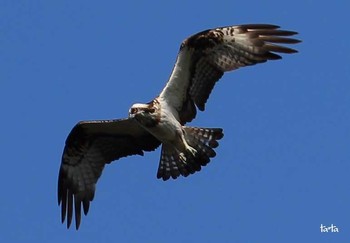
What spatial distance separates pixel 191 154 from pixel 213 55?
1646 millimetres

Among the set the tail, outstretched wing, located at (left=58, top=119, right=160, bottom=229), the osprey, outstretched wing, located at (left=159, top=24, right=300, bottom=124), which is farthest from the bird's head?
outstretched wing, located at (left=58, top=119, right=160, bottom=229)

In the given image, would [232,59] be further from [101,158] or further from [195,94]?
[101,158]

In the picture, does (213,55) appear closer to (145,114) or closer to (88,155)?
(145,114)

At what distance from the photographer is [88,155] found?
60.0ft

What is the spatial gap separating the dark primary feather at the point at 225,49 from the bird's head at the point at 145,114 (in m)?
0.80

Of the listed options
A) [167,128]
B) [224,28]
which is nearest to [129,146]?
[167,128]

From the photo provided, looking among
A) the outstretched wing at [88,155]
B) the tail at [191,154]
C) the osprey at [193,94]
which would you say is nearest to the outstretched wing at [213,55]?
the osprey at [193,94]

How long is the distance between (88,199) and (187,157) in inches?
87.0

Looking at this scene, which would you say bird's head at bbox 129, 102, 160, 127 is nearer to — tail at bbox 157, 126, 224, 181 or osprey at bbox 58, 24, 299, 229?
osprey at bbox 58, 24, 299, 229

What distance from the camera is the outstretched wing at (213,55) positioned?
54.8 ft

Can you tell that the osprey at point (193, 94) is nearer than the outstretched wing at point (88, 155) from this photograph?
Yes

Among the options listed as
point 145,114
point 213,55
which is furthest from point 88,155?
point 213,55

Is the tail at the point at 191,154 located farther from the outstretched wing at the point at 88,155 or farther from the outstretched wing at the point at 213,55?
the outstretched wing at the point at 88,155

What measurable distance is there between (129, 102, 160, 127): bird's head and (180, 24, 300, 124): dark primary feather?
0.80 m
